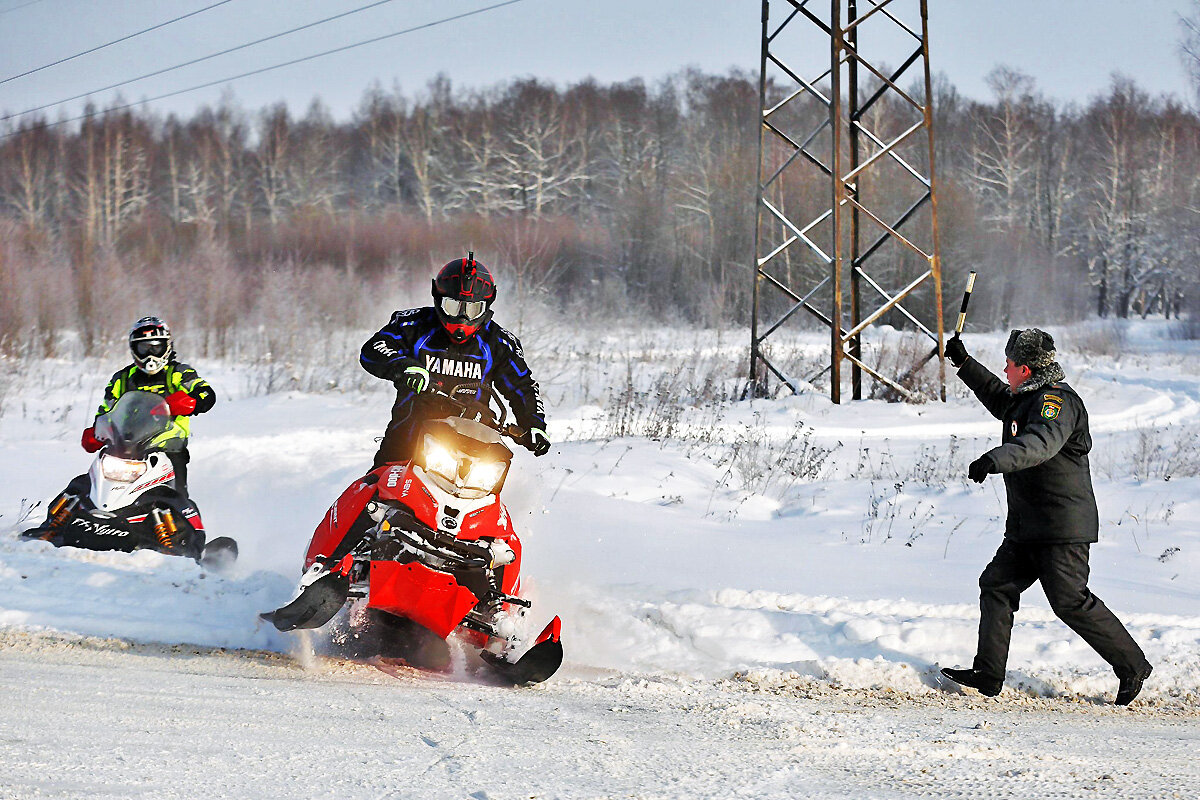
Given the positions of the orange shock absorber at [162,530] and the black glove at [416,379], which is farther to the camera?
the orange shock absorber at [162,530]

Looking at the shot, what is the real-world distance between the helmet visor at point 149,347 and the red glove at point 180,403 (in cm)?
33

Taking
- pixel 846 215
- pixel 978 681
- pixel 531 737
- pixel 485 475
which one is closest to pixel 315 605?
pixel 485 475

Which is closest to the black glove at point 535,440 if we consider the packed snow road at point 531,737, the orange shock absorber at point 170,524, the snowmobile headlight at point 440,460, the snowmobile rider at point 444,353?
the snowmobile rider at point 444,353

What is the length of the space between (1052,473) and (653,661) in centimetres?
219

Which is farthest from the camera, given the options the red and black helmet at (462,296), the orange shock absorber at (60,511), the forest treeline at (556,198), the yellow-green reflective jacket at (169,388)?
the forest treeline at (556,198)

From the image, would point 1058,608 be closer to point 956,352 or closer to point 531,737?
point 956,352

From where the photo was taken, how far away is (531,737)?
4.05 metres

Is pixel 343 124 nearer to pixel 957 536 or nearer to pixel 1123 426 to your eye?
pixel 1123 426

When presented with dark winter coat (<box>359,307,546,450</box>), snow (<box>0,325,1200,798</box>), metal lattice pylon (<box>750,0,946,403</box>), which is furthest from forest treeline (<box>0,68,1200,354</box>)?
dark winter coat (<box>359,307,546,450</box>)

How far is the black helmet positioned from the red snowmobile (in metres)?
3.34

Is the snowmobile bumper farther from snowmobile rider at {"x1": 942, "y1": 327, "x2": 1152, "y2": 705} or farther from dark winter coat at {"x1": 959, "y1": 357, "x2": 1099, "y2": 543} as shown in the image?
dark winter coat at {"x1": 959, "y1": 357, "x2": 1099, "y2": 543}

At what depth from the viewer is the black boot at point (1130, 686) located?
200 inches

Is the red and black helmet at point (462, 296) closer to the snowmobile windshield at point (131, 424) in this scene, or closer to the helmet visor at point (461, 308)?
the helmet visor at point (461, 308)

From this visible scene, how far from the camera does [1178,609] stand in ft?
21.5
